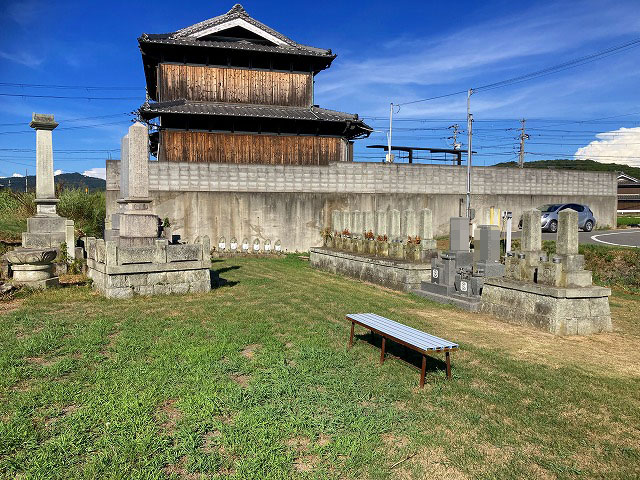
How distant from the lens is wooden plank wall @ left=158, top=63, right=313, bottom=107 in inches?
906

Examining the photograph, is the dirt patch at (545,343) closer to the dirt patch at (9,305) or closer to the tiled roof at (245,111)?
the dirt patch at (9,305)

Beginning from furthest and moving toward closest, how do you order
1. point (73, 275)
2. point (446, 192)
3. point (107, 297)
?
point (446, 192)
point (73, 275)
point (107, 297)

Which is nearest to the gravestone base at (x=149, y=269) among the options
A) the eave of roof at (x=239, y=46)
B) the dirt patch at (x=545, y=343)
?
the dirt patch at (x=545, y=343)

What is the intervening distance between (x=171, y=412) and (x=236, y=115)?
61.3ft

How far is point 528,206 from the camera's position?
2461cm

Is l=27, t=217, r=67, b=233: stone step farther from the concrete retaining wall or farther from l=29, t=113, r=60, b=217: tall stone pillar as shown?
the concrete retaining wall

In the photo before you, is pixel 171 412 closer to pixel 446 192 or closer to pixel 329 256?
pixel 329 256

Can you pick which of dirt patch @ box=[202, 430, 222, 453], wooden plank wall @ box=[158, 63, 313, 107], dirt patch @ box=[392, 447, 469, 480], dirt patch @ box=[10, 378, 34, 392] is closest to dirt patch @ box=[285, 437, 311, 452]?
dirt patch @ box=[202, 430, 222, 453]

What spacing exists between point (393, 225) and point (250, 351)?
872 cm

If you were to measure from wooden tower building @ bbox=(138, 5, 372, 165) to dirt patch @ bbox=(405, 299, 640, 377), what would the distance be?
50.7 ft

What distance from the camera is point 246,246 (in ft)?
68.4

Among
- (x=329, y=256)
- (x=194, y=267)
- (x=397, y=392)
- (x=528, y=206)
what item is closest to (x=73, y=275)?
(x=194, y=267)

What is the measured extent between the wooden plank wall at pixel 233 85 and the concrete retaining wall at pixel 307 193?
17.3 ft

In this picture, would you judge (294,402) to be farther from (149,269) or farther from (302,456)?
(149,269)
